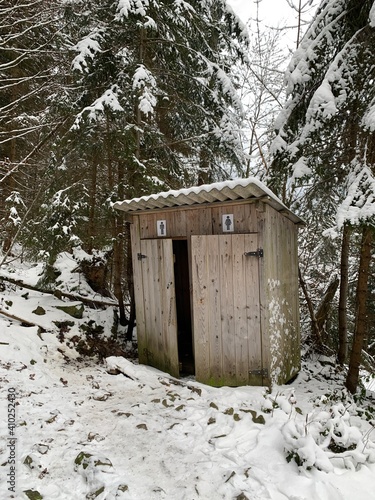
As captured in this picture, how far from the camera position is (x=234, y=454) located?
269 cm

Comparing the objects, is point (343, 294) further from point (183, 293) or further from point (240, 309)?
point (183, 293)

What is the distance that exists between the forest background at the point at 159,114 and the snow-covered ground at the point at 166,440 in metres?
2.04

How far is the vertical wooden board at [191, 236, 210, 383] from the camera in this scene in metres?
4.28

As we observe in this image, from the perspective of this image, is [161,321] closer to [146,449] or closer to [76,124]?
[146,449]

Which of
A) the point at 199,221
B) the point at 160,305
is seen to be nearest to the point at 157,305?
the point at 160,305

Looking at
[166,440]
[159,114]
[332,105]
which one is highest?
[159,114]

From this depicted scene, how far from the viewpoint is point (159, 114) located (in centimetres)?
776

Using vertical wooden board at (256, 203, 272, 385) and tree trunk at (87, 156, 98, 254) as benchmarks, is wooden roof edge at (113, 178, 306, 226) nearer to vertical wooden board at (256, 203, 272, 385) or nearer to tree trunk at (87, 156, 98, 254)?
vertical wooden board at (256, 203, 272, 385)

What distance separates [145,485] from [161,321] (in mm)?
2594

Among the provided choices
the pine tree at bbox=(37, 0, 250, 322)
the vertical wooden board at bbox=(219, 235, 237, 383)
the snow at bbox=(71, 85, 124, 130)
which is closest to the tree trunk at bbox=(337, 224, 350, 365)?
the vertical wooden board at bbox=(219, 235, 237, 383)

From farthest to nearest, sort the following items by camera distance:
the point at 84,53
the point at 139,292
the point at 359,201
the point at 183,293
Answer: the point at 183,293 < the point at 84,53 < the point at 139,292 < the point at 359,201

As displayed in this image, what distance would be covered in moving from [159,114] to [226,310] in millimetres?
5583

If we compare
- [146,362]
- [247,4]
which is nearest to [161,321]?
[146,362]

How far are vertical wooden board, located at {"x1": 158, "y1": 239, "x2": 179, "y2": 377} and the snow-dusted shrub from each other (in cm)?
212
